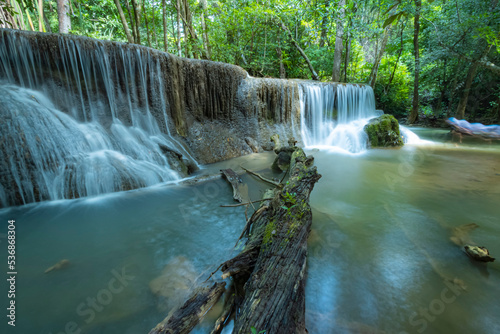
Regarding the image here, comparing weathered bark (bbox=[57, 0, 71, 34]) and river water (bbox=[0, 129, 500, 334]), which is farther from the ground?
weathered bark (bbox=[57, 0, 71, 34])

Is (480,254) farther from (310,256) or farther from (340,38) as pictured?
(340,38)

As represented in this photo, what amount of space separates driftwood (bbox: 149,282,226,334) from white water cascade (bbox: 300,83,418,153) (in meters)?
7.86

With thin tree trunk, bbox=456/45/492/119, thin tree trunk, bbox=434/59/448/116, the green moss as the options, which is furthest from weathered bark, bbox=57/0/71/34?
thin tree trunk, bbox=434/59/448/116

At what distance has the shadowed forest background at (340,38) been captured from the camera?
8.88m

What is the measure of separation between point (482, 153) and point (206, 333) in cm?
1033

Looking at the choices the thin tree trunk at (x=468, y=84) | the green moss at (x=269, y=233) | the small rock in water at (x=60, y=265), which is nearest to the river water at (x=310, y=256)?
the small rock in water at (x=60, y=265)

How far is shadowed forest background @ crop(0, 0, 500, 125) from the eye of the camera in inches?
350

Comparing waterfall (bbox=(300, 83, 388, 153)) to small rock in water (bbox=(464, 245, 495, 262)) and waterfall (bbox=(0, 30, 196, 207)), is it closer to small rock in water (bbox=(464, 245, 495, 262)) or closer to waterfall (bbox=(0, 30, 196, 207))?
small rock in water (bbox=(464, 245, 495, 262))

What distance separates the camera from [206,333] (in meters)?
1.18

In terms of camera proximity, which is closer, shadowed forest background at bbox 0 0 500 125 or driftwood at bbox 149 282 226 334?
driftwood at bbox 149 282 226 334

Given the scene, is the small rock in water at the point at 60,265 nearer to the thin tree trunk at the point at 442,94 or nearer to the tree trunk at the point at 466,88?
the tree trunk at the point at 466,88

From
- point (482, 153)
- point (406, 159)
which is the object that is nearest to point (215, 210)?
point (406, 159)

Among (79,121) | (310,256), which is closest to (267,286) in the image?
(310,256)

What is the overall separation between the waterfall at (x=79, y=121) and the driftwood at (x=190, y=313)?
332 cm
